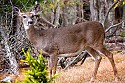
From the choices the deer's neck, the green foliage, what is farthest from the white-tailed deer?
the green foliage

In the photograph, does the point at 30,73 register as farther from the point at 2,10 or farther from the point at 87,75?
the point at 2,10

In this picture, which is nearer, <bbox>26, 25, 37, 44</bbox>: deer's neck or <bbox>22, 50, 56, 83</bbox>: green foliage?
<bbox>22, 50, 56, 83</bbox>: green foliage

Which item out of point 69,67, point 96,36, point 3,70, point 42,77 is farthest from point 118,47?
point 42,77

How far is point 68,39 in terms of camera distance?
27.7 feet

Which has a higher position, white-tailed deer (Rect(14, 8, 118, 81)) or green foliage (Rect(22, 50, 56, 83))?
green foliage (Rect(22, 50, 56, 83))

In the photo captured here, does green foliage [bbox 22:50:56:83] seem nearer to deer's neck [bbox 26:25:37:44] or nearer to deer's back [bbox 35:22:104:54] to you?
deer's back [bbox 35:22:104:54]

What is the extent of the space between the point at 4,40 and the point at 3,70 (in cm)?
148

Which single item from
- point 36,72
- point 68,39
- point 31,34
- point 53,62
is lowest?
point 53,62

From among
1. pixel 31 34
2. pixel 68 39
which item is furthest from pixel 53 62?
pixel 31 34

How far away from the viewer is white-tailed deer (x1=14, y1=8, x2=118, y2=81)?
825 cm

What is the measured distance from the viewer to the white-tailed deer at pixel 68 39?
27.1ft

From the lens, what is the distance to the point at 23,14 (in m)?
8.48

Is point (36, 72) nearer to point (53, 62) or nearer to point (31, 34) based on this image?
point (53, 62)

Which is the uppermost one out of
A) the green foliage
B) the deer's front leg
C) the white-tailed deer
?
the green foliage
